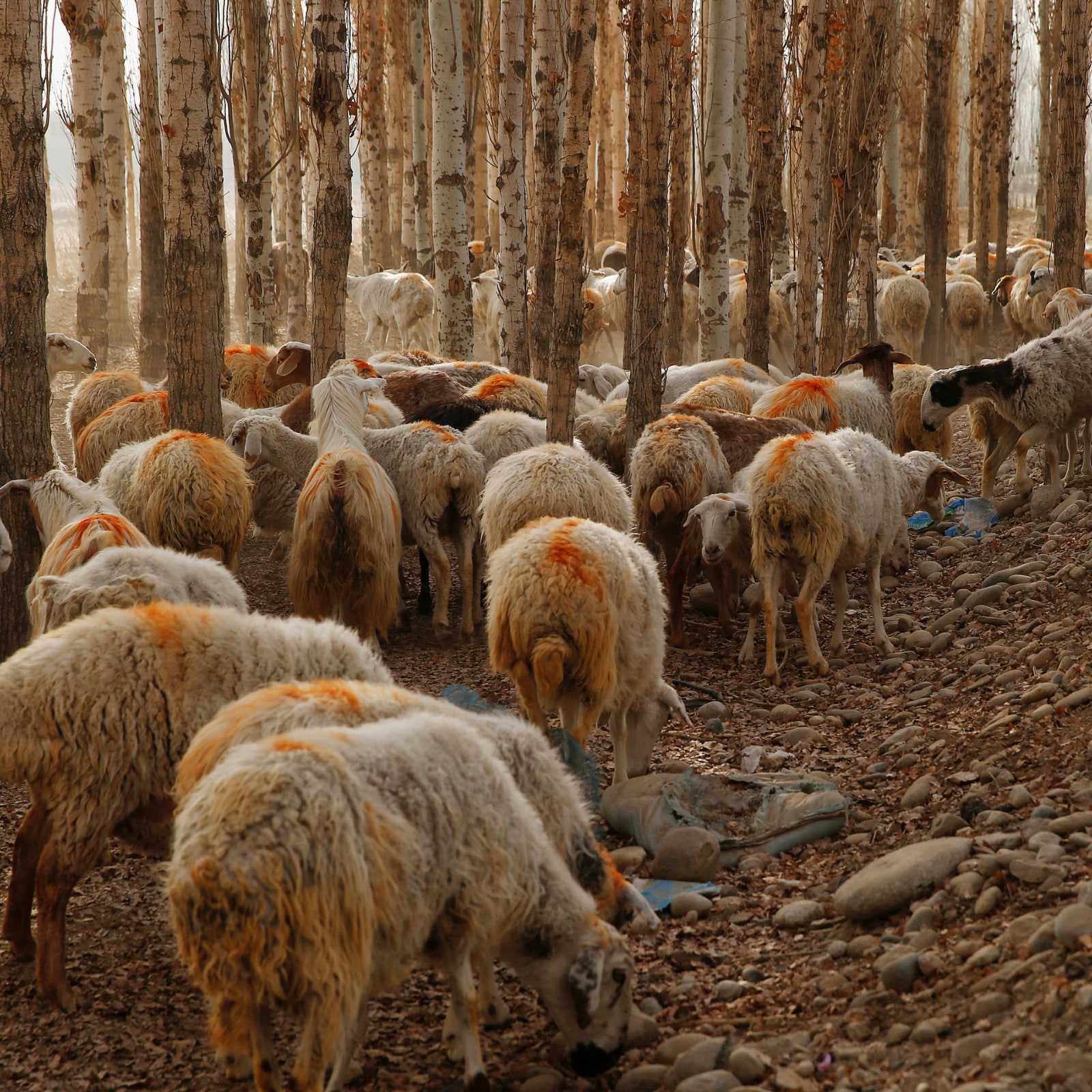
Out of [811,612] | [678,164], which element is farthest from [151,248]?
[811,612]

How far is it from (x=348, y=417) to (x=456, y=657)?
1.98m

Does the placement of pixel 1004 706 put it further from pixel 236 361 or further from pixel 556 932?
pixel 236 361

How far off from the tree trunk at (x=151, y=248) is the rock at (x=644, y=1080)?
537 inches

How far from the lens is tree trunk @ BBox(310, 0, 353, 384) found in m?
9.38

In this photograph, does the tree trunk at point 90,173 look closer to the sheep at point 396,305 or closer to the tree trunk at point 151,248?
the tree trunk at point 151,248

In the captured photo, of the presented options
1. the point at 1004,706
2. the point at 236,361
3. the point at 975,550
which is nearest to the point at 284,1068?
the point at 1004,706

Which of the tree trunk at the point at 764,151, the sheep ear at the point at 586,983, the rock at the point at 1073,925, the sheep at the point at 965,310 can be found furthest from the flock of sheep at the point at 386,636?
the sheep at the point at 965,310

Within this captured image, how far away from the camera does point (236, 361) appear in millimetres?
12539

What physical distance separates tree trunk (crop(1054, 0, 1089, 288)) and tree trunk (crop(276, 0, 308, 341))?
32.1 ft

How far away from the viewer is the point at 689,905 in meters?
4.77

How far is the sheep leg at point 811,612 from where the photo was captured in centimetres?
742

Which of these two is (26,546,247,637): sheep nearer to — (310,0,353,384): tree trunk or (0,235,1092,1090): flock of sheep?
(0,235,1092,1090): flock of sheep

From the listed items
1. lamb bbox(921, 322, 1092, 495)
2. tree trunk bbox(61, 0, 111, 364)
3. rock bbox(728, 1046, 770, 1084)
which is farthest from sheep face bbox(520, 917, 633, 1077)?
tree trunk bbox(61, 0, 111, 364)

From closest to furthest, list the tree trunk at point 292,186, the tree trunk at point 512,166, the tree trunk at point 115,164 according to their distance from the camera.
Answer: the tree trunk at point 512,166 < the tree trunk at point 115,164 < the tree trunk at point 292,186
